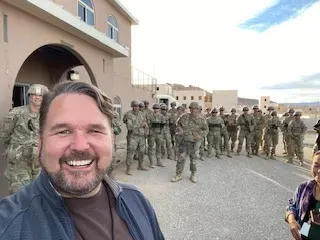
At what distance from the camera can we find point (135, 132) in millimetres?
7215

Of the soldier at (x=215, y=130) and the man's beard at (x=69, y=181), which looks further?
the soldier at (x=215, y=130)

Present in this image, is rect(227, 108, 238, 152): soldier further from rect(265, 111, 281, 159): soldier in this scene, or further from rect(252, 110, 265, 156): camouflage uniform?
rect(265, 111, 281, 159): soldier

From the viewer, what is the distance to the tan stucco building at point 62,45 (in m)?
4.25

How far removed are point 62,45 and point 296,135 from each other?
836cm

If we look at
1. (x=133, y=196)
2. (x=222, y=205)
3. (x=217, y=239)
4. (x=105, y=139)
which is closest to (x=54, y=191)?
(x=105, y=139)

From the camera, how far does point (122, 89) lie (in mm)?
12680

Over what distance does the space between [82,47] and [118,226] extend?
6170mm

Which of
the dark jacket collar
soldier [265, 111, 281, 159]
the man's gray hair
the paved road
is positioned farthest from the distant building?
the dark jacket collar

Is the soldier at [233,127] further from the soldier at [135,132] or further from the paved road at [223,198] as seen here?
the soldier at [135,132]

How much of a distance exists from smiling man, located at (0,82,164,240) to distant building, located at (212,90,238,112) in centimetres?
4396

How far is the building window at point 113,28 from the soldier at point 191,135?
6274 millimetres

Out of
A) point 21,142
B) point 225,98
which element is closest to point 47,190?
point 21,142

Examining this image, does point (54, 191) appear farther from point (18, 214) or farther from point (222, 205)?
point (222, 205)

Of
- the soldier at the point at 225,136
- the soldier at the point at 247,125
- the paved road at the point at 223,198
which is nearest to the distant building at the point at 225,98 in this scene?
the soldier at the point at 225,136
